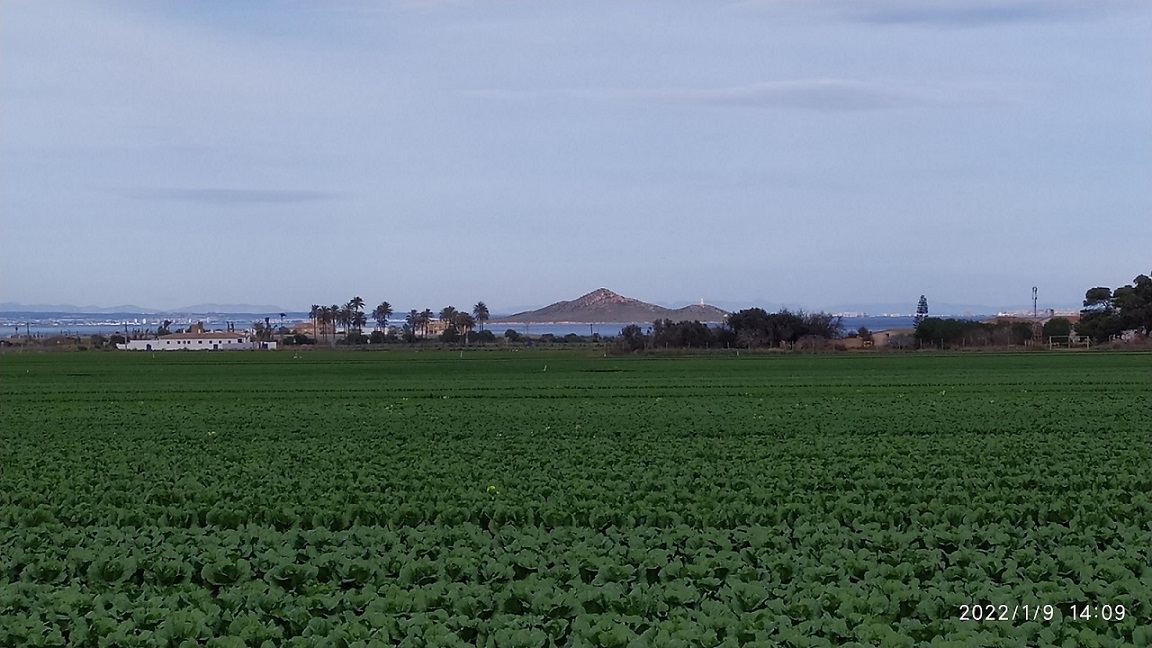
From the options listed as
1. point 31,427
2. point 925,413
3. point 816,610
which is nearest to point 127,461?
point 31,427

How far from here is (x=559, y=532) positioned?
1215 centimetres

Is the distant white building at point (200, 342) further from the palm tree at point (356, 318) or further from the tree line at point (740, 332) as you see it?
the tree line at point (740, 332)

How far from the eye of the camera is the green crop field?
8.63 meters

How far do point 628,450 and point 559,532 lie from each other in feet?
29.0

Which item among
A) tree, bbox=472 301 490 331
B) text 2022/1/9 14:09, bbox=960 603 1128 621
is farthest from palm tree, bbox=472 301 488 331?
text 2022/1/9 14:09, bbox=960 603 1128 621

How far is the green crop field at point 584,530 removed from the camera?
863 cm

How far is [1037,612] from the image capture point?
8688mm

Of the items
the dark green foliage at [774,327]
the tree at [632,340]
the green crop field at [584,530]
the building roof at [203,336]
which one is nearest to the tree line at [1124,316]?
the dark green foliage at [774,327]

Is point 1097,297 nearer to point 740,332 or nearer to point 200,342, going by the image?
point 740,332

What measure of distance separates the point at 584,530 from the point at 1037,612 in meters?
4.76

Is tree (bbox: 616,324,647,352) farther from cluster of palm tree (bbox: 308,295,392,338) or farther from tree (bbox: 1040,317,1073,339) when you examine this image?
cluster of palm tree (bbox: 308,295,392,338)

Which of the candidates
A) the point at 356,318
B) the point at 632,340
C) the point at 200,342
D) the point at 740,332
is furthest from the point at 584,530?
the point at 356,318

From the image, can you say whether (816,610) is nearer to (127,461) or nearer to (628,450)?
(628,450)

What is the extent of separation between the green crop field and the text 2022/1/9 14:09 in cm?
2
